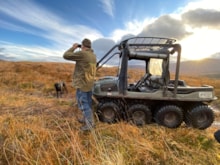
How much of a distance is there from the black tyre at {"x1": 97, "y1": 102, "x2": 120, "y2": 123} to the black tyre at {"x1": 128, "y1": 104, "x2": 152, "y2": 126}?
1.23 ft

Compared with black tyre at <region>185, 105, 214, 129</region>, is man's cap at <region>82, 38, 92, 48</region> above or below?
above

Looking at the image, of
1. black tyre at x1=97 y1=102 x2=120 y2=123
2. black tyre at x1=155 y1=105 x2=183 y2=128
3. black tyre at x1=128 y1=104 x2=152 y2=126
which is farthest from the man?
black tyre at x1=155 y1=105 x2=183 y2=128

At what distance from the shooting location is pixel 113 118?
6426 millimetres

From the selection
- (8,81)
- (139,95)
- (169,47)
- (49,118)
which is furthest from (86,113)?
(8,81)

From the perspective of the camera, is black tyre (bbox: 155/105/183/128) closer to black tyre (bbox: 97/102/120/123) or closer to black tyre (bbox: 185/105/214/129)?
black tyre (bbox: 185/105/214/129)

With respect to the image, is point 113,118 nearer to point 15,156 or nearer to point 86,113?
point 86,113

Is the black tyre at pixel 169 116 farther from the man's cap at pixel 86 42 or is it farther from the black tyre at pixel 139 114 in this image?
the man's cap at pixel 86 42

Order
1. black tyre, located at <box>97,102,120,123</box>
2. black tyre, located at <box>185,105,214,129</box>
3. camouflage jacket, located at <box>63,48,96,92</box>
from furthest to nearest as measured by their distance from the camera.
Result: black tyre, located at <box>185,105,214,129</box> < black tyre, located at <box>97,102,120,123</box> < camouflage jacket, located at <box>63,48,96,92</box>

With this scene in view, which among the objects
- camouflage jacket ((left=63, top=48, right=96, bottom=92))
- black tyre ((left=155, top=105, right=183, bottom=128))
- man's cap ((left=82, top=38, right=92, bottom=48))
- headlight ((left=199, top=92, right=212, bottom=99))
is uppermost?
man's cap ((left=82, top=38, right=92, bottom=48))

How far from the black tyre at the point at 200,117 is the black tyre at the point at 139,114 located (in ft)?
3.86

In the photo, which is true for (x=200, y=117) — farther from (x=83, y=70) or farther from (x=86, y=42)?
(x=86, y=42)

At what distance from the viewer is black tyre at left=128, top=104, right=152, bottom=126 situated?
21.0ft

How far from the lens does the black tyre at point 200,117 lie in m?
6.62

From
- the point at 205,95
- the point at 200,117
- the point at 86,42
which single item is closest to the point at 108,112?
the point at 86,42
